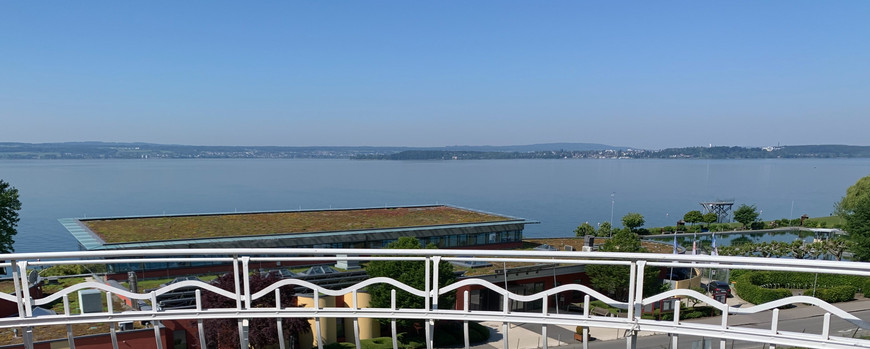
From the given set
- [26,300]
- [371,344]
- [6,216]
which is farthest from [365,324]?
[6,216]

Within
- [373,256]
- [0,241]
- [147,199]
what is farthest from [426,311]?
[147,199]

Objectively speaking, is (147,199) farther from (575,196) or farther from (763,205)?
(763,205)

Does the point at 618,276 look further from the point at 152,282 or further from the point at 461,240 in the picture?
the point at 152,282

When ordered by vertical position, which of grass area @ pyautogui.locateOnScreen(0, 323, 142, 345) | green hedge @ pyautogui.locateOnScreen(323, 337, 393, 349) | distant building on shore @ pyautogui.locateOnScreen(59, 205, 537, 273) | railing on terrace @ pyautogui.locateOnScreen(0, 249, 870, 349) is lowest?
green hedge @ pyautogui.locateOnScreen(323, 337, 393, 349)

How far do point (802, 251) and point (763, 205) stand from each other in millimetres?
73397

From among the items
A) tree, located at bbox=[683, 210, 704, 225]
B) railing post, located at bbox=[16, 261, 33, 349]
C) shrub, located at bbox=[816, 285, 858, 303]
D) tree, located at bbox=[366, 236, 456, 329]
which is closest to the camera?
railing post, located at bbox=[16, 261, 33, 349]

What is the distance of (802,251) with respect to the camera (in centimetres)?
3834

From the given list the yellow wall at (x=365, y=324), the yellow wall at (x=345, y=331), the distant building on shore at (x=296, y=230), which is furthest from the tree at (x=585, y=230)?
the yellow wall at (x=345, y=331)

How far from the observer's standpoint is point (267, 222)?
33.8 meters

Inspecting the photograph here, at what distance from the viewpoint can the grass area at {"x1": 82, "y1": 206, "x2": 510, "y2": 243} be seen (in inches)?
1129

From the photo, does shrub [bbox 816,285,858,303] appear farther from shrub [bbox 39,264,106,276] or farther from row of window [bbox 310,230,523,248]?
shrub [bbox 39,264,106,276]

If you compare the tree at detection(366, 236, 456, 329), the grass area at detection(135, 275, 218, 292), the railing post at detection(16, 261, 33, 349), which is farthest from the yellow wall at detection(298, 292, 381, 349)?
the railing post at detection(16, 261, 33, 349)

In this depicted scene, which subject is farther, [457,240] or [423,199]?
[423,199]

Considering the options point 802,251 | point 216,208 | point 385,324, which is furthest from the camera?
point 216,208
